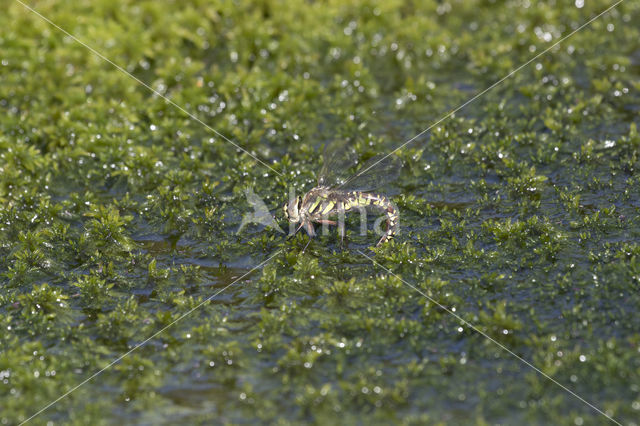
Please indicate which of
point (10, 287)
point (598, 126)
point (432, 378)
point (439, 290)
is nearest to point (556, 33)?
point (598, 126)

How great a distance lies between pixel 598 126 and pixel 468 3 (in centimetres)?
372

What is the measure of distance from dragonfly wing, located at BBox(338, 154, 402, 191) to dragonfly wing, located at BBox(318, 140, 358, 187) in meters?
0.17

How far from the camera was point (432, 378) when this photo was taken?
543 cm

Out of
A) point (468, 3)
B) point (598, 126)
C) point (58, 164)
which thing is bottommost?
point (58, 164)

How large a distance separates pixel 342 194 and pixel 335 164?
45 centimetres

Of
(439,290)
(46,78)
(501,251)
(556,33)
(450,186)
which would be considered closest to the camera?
(439,290)

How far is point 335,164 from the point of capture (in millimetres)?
7430

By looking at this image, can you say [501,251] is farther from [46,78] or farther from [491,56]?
[46,78]

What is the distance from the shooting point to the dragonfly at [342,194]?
6.93m
